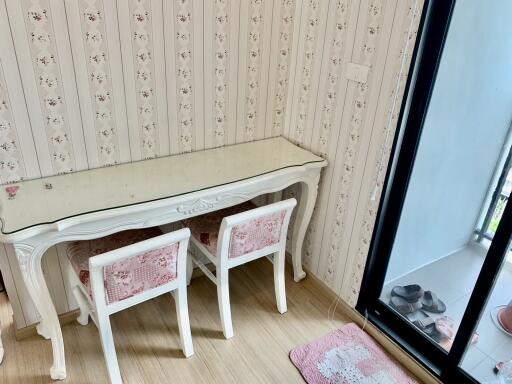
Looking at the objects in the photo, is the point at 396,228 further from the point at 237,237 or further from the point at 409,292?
the point at 237,237

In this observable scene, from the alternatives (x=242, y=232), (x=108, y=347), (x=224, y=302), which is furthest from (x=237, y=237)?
(x=108, y=347)

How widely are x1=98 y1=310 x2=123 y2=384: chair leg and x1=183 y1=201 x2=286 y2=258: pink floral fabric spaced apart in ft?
1.87

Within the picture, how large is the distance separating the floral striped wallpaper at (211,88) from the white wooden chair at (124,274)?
0.81ft

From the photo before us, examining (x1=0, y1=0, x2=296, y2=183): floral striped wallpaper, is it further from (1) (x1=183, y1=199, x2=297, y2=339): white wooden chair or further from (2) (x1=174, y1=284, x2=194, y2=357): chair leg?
(2) (x1=174, y1=284, x2=194, y2=357): chair leg

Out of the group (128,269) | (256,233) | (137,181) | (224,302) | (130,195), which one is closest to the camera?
(128,269)

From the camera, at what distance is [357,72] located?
5.96ft

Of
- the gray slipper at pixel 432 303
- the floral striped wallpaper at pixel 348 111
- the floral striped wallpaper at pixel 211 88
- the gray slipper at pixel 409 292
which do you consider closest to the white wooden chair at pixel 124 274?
the floral striped wallpaper at pixel 211 88

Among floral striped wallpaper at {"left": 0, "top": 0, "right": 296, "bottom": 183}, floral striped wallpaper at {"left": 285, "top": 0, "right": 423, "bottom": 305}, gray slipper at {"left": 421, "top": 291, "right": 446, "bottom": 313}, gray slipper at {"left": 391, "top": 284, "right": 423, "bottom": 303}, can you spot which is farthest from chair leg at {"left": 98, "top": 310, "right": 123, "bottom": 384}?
gray slipper at {"left": 421, "top": 291, "right": 446, "bottom": 313}

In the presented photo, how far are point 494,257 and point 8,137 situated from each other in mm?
2016

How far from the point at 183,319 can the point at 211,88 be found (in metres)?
1.15

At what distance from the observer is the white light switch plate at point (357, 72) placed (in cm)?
178

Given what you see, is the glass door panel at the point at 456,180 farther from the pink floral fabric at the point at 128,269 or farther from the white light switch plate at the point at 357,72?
the pink floral fabric at the point at 128,269

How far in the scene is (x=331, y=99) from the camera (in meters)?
2.00

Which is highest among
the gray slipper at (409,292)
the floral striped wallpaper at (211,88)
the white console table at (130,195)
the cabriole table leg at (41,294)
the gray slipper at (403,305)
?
the floral striped wallpaper at (211,88)
